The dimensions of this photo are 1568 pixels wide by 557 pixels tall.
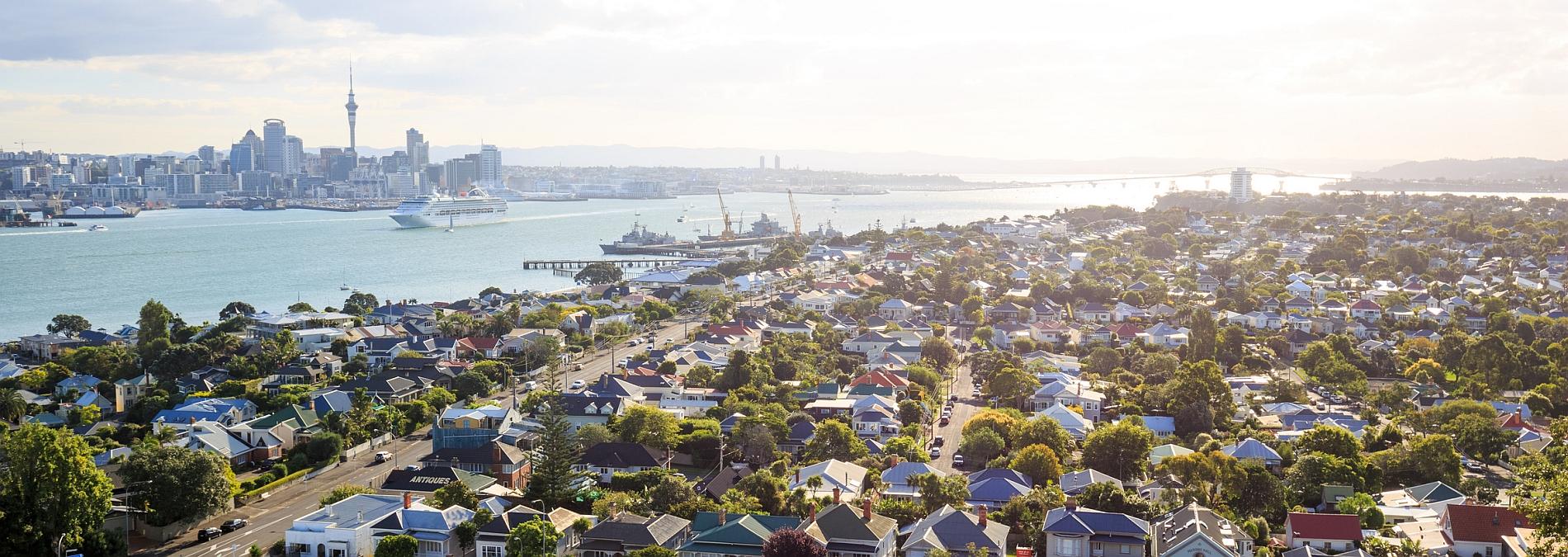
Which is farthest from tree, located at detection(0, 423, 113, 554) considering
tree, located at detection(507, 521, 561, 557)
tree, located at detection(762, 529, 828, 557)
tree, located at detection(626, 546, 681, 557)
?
tree, located at detection(762, 529, 828, 557)

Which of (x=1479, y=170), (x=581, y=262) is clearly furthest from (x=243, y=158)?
(x=1479, y=170)

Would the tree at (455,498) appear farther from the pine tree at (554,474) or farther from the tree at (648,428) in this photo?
the tree at (648,428)

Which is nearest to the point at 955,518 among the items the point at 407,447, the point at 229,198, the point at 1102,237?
the point at 407,447

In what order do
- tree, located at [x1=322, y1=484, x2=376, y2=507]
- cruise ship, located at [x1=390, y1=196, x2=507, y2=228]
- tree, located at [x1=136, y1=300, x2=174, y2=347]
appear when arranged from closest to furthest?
tree, located at [x1=322, y1=484, x2=376, y2=507], tree, located at [x1=136, y1=300, x2=174, y2=347], cruise ship, located at [x1=390, y1=196, x2=507, y2=228]

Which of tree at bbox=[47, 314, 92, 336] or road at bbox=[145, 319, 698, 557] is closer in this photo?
road at bbox=[145, 319, 698, 557]

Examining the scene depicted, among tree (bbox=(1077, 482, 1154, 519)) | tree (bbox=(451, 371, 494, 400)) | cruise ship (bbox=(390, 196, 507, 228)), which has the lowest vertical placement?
tree (bbox=(451, 371, 494, 400))

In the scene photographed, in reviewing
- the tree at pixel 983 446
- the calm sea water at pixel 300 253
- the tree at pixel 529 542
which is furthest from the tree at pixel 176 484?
the calm sea water at pixel 300 253

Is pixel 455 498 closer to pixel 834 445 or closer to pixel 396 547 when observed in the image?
pixel 396 547

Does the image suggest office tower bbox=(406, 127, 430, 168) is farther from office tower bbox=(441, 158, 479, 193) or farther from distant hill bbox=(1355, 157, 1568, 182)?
distant hill bbox=(1355, 157, 1568, 182)
